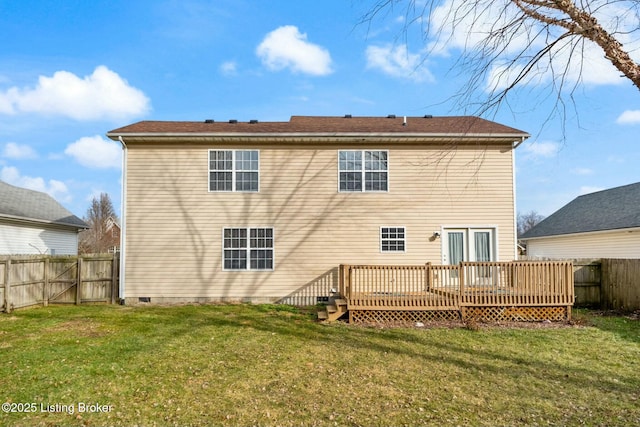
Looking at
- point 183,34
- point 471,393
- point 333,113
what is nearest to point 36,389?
point 471,393

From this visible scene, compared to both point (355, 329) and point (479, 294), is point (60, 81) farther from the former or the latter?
point (479, 294)

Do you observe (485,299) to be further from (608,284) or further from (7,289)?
(7,289)

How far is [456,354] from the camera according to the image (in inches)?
255

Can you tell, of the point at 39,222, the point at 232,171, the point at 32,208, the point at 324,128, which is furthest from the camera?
the point at 32,208

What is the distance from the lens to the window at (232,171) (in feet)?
39.0

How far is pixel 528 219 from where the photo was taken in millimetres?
77062

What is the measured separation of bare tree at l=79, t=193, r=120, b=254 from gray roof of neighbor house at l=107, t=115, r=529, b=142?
29982 mm

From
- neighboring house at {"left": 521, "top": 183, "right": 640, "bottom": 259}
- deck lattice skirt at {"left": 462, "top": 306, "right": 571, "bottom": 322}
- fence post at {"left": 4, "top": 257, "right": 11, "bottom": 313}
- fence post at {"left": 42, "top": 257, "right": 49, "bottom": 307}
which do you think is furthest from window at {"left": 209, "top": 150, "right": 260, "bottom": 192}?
neighboring house at {"left": 521, "top": 183, "right": 640, "bottom": 259}

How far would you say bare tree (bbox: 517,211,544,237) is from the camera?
74.1m

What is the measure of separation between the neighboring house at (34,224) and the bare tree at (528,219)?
73.7 m

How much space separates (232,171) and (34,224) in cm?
1134

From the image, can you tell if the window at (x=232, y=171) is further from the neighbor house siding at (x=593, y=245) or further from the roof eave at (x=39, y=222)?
the neighbor house siding at (x=593, y=245)

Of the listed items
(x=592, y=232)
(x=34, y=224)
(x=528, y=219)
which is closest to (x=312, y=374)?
(x=34, y=224)

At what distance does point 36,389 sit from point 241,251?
23.6 feet
